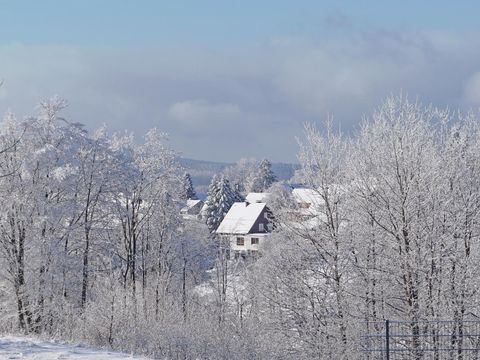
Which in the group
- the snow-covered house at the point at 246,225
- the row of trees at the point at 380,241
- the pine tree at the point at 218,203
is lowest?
the row of trees at the point at 380,241

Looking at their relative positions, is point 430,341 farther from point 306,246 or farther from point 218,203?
point 218,203

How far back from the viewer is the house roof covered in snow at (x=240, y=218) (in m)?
71.5

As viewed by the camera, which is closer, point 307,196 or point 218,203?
point 307,196

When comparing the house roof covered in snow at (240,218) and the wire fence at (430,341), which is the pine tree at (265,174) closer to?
the house roof covered in snow at (240,218)

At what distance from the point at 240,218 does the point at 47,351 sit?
59893 mm

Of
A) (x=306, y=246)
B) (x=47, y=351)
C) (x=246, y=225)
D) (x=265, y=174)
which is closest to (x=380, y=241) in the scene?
(x=306, y=246)

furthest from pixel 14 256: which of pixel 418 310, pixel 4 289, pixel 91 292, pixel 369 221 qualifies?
pixel 418 310

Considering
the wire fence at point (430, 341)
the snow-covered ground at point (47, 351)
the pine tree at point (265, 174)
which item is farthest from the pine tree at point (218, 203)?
the snow-covered ground at point (47, 351)

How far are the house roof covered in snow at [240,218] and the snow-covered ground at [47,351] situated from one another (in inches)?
2217

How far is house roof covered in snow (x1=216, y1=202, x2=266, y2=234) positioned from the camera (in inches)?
2815

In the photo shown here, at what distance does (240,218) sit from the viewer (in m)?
72.6

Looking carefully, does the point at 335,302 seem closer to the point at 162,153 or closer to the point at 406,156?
the point at 406,156

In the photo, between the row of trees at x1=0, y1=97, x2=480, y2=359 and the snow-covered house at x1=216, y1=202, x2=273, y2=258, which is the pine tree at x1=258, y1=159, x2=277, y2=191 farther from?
the row of trees at x1=0, y1=97, x2=480, y2=359

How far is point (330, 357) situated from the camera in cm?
1900
